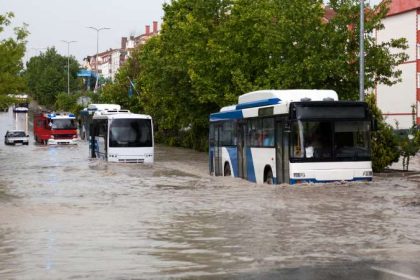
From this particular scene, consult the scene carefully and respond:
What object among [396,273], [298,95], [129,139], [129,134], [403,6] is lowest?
[396,273]

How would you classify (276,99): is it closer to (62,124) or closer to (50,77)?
(62,124)

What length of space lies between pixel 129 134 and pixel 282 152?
20.7 metres

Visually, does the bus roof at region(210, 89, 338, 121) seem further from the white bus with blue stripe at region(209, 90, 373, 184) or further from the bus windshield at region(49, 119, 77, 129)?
the bus windshield at region(49, 119, 77, 129)

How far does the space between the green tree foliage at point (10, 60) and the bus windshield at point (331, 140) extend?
34848 millimetres

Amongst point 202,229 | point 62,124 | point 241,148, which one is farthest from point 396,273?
point 62,124

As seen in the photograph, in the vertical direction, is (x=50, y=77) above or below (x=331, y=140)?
above

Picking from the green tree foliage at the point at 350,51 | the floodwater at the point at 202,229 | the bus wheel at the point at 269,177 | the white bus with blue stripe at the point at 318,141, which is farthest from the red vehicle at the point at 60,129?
the white bus with blue stripe at the point at 318,141

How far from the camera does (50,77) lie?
516 ft

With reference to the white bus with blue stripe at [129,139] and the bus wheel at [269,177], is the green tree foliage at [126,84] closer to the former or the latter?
the white bus with blue stripe at [129,139]

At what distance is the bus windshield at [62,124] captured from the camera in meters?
73.6

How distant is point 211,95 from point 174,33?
10.2 metres

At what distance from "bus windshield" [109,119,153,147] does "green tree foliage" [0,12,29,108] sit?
1459 centimetres

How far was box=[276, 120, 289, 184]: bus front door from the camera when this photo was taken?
2211cm

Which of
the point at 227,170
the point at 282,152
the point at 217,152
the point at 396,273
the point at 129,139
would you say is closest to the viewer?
the point at 396,273
